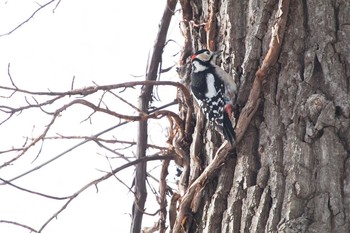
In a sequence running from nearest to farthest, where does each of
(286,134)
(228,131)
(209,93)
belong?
(286,134) < (228,131) < (209,93)

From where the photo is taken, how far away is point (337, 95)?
2.72 m

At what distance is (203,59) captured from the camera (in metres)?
3.28

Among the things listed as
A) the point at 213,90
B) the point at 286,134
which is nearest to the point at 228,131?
the point at 286,134

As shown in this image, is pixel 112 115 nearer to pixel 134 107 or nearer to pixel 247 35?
pixel 134 107

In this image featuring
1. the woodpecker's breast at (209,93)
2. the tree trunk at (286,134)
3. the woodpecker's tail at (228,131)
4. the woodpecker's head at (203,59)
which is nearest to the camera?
the tree trunk at (286,134)

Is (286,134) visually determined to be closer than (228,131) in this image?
Yes

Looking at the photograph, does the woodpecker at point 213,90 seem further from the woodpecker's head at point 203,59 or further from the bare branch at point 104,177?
the bare branch at point 104,177

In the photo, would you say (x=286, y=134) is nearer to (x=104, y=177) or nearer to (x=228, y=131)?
(x=228, y=131)

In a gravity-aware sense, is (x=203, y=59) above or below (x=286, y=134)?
above

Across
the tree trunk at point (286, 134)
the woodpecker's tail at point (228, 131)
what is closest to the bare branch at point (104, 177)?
the tree trunk at point (286, 134)

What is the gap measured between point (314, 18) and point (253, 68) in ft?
1.06

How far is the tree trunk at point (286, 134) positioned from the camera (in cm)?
259

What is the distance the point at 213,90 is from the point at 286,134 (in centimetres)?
81

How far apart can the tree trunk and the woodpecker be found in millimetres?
63
